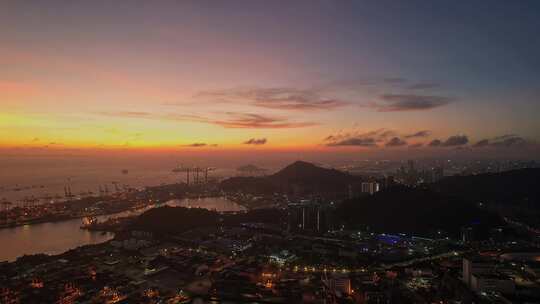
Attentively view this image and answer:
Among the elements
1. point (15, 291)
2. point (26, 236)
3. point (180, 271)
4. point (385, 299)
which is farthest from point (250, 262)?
point (26, 236)

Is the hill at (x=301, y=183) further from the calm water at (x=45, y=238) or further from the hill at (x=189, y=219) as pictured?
the calm water at (x=45, y=238)

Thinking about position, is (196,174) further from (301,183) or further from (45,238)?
(45,238)

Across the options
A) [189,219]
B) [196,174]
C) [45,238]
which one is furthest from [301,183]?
[196,174]

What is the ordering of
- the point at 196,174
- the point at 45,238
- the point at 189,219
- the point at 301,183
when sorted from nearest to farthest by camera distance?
the point at 45,238
the point at 189,219
the point at 301,183
the point at 196,174

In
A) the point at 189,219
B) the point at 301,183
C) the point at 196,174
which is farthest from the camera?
the point at 196,174

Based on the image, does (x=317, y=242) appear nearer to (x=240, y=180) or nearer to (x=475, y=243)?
(x=475, y=243)

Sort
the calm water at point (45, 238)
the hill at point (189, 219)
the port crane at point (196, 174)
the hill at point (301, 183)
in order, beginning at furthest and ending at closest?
1. the port crane at point (196, 174)
2. the hill at point (301, 183)
3. the hill at point (189, 219)
4. the calm water at point (45, 238)

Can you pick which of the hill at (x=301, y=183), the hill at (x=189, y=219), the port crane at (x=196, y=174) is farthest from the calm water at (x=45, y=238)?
the port crane at (x=196, y=174)
